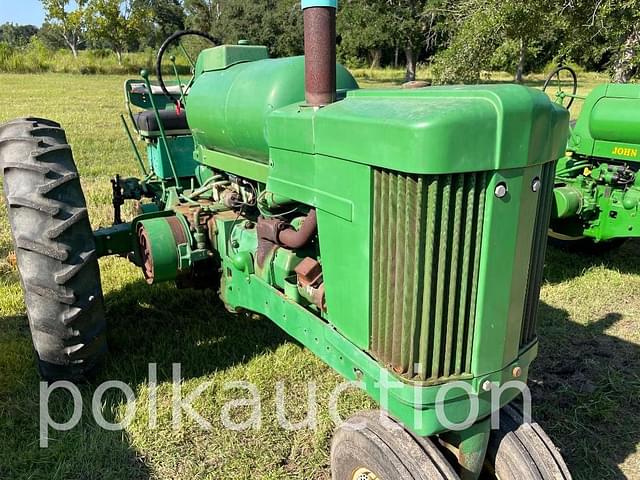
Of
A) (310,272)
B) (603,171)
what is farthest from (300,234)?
(603,171)

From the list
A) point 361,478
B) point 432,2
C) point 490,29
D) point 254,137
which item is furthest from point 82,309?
point 432,2

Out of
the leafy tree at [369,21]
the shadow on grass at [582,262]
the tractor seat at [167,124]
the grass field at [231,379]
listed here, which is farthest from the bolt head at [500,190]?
the leafy tree at [369,21]

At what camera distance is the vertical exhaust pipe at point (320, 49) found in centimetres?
196

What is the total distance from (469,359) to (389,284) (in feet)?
1.10

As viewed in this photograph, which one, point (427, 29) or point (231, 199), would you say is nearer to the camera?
point (231, 199)

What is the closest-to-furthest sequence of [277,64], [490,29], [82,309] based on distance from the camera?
[277,64]
[82,309]
[490,29]

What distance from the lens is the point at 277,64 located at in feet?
8.38

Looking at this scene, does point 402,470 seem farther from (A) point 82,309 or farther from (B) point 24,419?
(B) point 24,419

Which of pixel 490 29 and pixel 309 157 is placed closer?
pixel 309 157

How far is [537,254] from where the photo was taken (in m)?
1.88

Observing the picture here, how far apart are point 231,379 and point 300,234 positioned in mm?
1209

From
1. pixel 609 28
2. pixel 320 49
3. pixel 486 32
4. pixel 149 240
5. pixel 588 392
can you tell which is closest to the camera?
pixel 320 49

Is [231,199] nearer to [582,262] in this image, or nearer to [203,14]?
[582,262]

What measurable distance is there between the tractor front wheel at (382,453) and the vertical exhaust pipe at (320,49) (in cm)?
113
